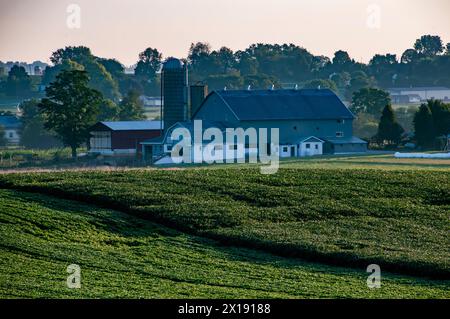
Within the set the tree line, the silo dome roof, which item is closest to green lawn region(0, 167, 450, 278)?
the silo dome roof

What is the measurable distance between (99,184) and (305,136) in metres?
42.1

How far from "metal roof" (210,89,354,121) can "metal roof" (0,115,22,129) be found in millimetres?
32518

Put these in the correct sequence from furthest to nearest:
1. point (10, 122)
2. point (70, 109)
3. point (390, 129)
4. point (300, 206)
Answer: point (10, 122)
point (390, 129)
point (70, 109)
point (300, 206)

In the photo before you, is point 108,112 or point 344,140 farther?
point 108,112

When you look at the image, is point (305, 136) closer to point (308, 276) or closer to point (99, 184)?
point (99, 184)

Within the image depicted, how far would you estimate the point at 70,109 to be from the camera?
83.2 meters

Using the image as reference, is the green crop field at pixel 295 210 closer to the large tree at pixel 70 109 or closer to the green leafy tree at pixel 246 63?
the large tree at pixel 70 109

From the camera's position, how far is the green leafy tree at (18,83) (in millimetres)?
161000

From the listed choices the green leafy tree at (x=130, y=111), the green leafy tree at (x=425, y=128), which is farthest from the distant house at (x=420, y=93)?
the green leafy tree at (x=425, y=128)

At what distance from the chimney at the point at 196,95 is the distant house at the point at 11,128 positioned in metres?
25.9

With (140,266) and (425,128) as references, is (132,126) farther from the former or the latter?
→ (140,266)

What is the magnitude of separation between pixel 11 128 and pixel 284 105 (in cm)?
3595

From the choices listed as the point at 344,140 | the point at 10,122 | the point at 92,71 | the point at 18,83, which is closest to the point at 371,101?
the point at 344,140

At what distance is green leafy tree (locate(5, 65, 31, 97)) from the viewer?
161 m
